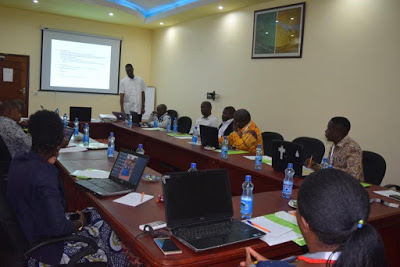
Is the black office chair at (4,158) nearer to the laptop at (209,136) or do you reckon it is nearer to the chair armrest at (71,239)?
the laptop at (209,136)

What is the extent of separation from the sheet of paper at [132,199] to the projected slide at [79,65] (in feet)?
22.7

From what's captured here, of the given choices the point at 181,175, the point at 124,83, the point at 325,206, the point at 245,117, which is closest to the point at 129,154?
the point at 181,175

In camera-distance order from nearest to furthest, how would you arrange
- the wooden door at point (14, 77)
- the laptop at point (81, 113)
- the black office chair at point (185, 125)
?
1. the laptop at point (81, 113)
2. the black office chair at point (185, 125)
3. the wooden door at point (14, 77)

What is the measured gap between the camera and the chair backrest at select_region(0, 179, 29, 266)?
1.58 meters

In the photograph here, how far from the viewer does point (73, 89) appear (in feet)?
27.6

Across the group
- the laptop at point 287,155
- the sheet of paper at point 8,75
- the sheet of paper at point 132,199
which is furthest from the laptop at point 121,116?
the sheet of paper at point 132,199

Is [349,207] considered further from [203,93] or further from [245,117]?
[203,93]

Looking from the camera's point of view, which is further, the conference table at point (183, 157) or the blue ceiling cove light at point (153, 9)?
the blue ceiling cove light at point (153, 9)

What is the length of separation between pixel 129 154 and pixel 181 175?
815 millimetres

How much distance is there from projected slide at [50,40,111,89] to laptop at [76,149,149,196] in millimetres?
6562

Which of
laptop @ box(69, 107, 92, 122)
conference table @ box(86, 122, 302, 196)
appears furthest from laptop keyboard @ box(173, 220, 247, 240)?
laptop @ box(69, 107, 92, 122)

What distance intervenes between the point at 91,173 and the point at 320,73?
3.67 metres

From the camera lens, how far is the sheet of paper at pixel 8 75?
775 centimetres

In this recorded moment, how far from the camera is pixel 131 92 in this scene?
23.4 feet
